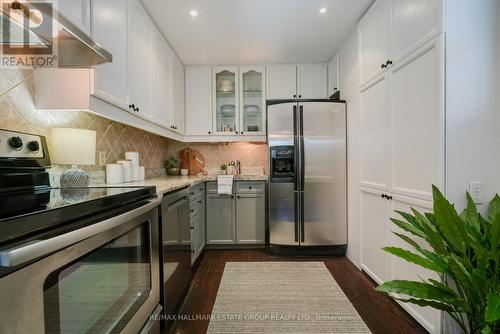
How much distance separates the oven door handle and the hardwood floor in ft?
3.68

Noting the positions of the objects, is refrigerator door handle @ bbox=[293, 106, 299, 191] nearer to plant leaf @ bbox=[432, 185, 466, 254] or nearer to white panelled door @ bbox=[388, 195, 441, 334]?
white panelled door @ bbox=[388, 195, 441, 334]

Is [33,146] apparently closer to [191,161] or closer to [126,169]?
[126,169]

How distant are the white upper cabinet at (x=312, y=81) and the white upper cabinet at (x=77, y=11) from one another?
2.53 m

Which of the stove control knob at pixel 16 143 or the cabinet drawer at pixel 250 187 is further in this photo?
the cabinet drawer at pixel 250 187

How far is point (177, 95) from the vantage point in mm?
3037

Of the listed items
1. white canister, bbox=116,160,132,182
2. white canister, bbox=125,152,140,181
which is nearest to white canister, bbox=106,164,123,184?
white canister, bbox=116,160,132,182

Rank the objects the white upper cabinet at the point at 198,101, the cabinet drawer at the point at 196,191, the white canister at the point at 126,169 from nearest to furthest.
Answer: the white canister at the point at 126,169 → the cabinet drawer at the point at 196,191 → the white upper cabinet at the point at 198,101

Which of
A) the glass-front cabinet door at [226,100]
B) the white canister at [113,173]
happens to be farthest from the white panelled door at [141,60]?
the glass-front cabinet door at [226,100]

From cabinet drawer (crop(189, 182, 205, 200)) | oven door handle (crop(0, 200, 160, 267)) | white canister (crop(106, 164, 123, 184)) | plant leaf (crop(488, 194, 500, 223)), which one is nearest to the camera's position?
oven door handle (crop(0, 200, 160, 267))

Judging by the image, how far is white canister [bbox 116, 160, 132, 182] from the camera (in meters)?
2.02

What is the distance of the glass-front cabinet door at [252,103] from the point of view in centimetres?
338

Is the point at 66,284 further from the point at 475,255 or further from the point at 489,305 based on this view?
the point at 475,255

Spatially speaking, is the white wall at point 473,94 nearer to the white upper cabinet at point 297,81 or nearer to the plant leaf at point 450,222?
the plant leaf at point 450,222

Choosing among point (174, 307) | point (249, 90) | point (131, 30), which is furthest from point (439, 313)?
point (249, 90)
